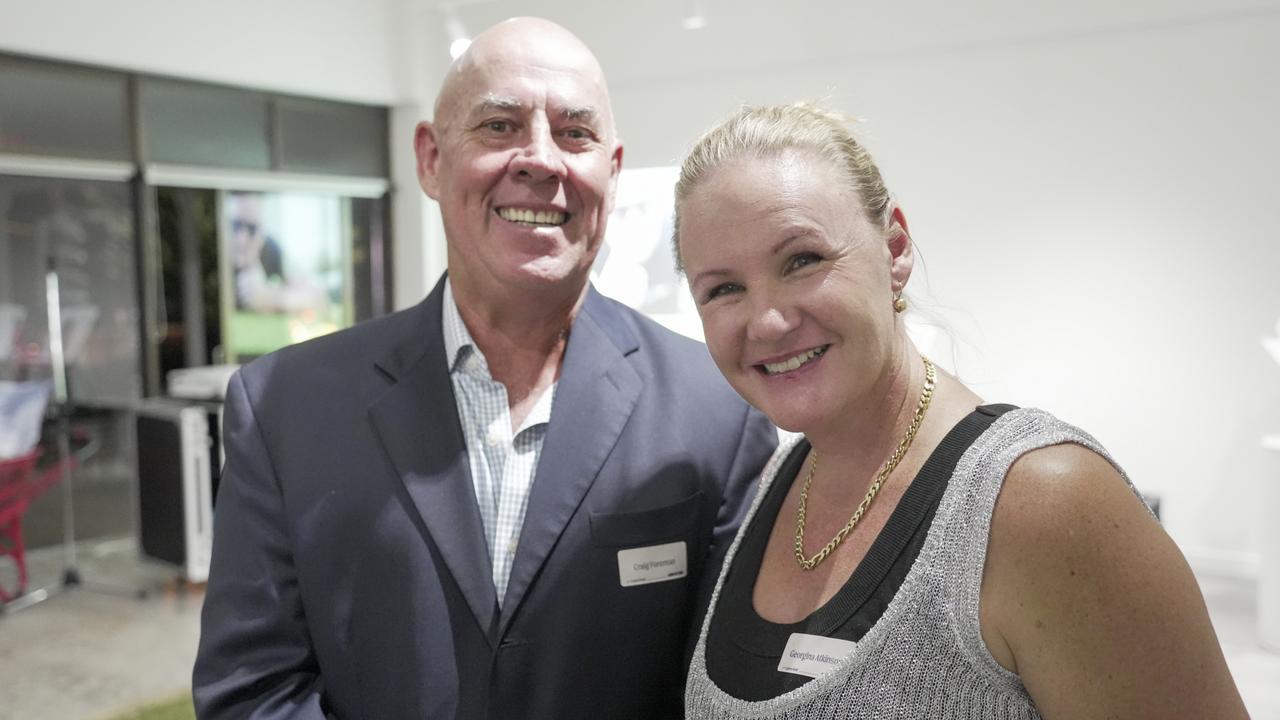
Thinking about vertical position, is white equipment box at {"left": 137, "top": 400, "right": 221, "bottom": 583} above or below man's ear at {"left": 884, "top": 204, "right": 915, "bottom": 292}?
below

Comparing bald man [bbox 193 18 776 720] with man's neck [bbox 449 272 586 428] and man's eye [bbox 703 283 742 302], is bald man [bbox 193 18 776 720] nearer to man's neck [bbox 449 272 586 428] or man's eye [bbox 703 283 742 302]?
man's neck [bbox 449 272 586 428]

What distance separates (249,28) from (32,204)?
200 centimetres

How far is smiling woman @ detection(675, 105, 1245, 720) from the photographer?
1030 millimetres

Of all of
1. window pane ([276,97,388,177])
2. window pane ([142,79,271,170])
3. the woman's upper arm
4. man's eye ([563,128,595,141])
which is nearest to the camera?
the woman's upper arm

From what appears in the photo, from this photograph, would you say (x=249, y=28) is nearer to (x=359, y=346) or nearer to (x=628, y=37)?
(x=628, y=37)

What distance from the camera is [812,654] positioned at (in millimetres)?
1221

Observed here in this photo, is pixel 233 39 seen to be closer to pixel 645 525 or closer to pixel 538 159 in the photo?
pixel 538 159

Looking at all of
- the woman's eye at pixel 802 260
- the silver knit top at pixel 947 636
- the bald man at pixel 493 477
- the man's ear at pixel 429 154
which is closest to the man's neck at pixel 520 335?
the bald man at pixel 493 477

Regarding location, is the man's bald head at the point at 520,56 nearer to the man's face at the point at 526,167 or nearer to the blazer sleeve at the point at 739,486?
the man's face at the point at 526,167

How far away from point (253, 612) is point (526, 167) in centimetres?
81

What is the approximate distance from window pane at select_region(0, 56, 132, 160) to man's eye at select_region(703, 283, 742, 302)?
6.33m

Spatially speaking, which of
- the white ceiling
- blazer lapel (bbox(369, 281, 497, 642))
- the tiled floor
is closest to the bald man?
blazer lapel (bbox(369, 281, 497, 642))

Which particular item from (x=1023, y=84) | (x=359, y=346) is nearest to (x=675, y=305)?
(x=1023, y=84)

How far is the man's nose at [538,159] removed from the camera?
5.57 ft
